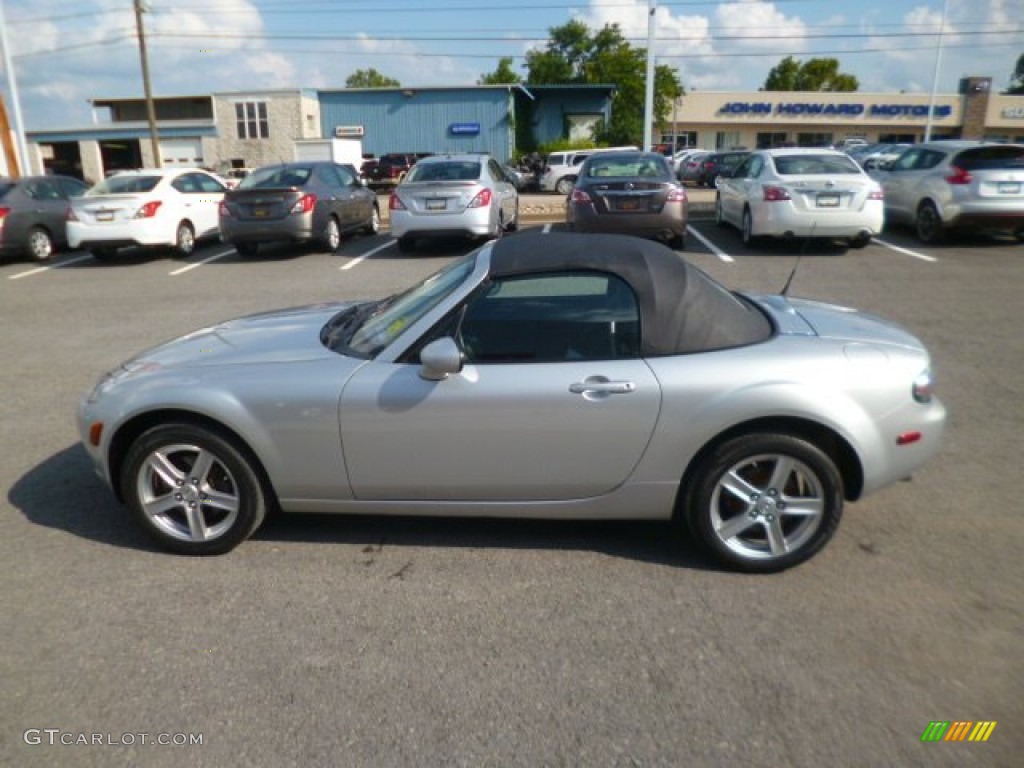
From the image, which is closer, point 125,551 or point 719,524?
point 719,524

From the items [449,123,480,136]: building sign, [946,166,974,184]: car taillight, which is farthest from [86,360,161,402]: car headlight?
[449,123,480,136]: building sign

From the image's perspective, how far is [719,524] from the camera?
344 cm

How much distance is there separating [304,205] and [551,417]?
1086cm

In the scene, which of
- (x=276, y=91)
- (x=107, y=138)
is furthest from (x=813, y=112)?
(x=107, y=138)

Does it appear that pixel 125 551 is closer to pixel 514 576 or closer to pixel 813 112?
pixel 514 576

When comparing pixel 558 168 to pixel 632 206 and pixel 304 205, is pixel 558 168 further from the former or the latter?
pixel 632 206

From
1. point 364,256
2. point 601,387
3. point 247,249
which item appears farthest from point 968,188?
point 247,249

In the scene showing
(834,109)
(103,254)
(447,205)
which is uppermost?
(834,109)

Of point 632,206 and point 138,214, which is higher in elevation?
point 632,206

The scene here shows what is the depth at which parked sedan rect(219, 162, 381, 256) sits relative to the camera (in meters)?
13.0

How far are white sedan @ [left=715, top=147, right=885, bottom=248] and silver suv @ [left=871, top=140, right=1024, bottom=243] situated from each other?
4.25ft

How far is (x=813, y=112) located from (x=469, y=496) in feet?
225

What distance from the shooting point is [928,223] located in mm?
12828

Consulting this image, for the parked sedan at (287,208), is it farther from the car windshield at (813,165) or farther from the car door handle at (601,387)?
the car door handle at (601,387)
